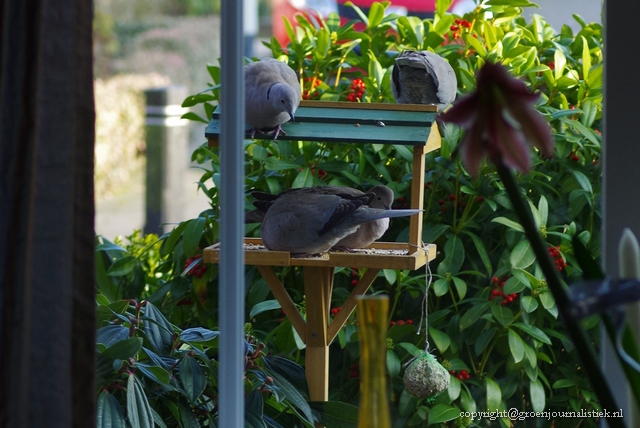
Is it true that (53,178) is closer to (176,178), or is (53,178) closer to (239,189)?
(239,189)

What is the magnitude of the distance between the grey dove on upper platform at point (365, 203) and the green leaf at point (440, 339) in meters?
0.32

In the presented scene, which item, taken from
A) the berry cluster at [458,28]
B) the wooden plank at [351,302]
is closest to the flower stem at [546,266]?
the wooden plank at [351,302]

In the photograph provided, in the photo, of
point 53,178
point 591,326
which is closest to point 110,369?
point 53,178

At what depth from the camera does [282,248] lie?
4.27 ft

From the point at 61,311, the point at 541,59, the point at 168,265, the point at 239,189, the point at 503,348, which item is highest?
the point at 541,59

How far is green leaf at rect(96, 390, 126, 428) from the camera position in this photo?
1.22 metres

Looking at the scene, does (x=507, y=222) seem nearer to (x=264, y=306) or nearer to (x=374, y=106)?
(x=374, y=106)

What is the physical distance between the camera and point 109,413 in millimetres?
1230

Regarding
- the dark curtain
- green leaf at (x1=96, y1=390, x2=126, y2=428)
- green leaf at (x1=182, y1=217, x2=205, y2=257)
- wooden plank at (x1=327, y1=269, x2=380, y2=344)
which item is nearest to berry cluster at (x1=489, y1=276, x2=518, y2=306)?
wooden plank at (x1=327, y1=269, x2=380, y2=344)

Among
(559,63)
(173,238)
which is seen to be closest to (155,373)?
(173,238)

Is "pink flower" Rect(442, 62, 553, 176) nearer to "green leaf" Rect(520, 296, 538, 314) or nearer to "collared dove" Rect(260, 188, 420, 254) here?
"collared dove" Rect(260, 188, 420, 254)

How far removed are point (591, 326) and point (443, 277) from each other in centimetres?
32

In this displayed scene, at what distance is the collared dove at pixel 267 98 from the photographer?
1.26 metres

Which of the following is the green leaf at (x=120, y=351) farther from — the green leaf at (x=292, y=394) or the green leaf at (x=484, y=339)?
the green leaf at (x=484, y=339)
